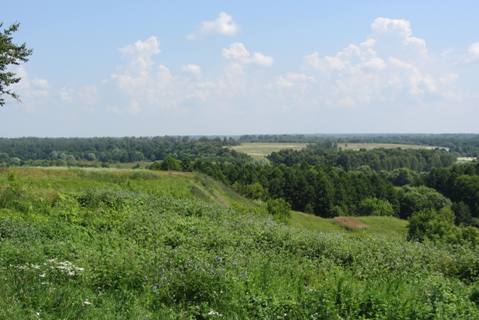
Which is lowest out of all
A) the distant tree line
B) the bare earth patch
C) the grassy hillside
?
the bare earth patch

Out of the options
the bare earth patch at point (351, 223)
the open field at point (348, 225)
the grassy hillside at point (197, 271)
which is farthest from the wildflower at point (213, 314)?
the bare earth patch at point (351, 223)

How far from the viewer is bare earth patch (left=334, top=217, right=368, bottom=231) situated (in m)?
48.7

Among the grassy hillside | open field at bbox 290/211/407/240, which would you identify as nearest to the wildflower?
the grassy hillside

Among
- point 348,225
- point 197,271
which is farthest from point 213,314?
point 348,225

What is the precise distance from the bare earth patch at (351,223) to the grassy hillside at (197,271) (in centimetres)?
2977

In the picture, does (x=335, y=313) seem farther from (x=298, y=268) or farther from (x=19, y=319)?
(x=19, y=319)

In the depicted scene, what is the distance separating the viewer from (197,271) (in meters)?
8.94

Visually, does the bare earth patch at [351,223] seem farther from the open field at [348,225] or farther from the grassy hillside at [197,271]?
the grassy hillside at [197,271]

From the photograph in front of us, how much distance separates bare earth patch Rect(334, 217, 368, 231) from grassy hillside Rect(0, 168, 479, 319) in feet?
97.7

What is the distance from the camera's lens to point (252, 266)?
10641 mm

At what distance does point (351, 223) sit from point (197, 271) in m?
44.1

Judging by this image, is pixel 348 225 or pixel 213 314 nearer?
pixel 213 314

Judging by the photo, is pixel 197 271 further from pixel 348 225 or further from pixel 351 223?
pixel 351 223

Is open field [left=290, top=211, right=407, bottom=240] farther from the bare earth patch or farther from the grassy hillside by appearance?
the grassy hillside
